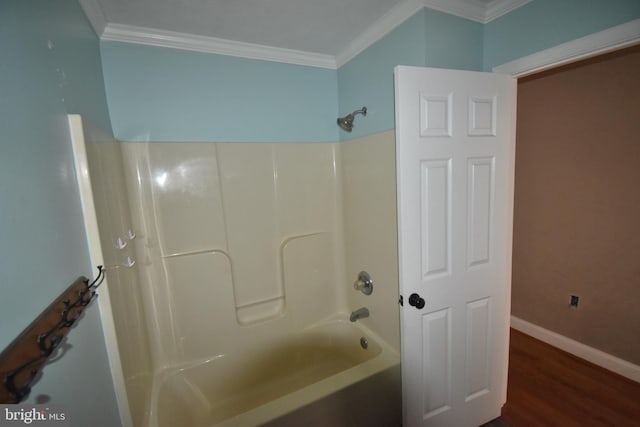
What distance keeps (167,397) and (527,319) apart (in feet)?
10.5

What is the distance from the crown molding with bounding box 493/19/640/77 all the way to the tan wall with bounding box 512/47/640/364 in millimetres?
1251

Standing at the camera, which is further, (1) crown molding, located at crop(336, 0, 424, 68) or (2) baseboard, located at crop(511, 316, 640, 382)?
(2) baseboard, located at crop(511, 316, 640, 382)

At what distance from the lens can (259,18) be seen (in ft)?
4.66

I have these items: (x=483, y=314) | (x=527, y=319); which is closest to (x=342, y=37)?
(x=483, y=314)

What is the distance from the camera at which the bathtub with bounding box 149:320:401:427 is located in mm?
1334

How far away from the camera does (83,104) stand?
1.07 meters

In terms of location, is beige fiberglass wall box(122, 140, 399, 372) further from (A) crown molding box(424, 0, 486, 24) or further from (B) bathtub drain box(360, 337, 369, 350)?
(A) crown molding box(424, 0, 486, 24)

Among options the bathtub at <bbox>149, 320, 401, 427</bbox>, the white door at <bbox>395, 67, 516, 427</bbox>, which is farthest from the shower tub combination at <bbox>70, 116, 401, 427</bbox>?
the white door at <bbox>395, 67, 516, 427</bbox>

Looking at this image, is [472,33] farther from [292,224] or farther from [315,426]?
[315,426]

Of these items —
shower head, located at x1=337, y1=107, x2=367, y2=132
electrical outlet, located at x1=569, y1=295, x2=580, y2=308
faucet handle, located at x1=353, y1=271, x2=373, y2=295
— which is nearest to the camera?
shower head, located at x1=337, y1=107, x2=367, y2=132

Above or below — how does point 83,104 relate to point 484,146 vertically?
above

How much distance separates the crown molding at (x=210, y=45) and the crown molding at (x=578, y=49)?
121 centimetres

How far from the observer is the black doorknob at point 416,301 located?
132 cm

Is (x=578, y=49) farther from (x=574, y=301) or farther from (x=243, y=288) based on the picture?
(x=243, y=288)
